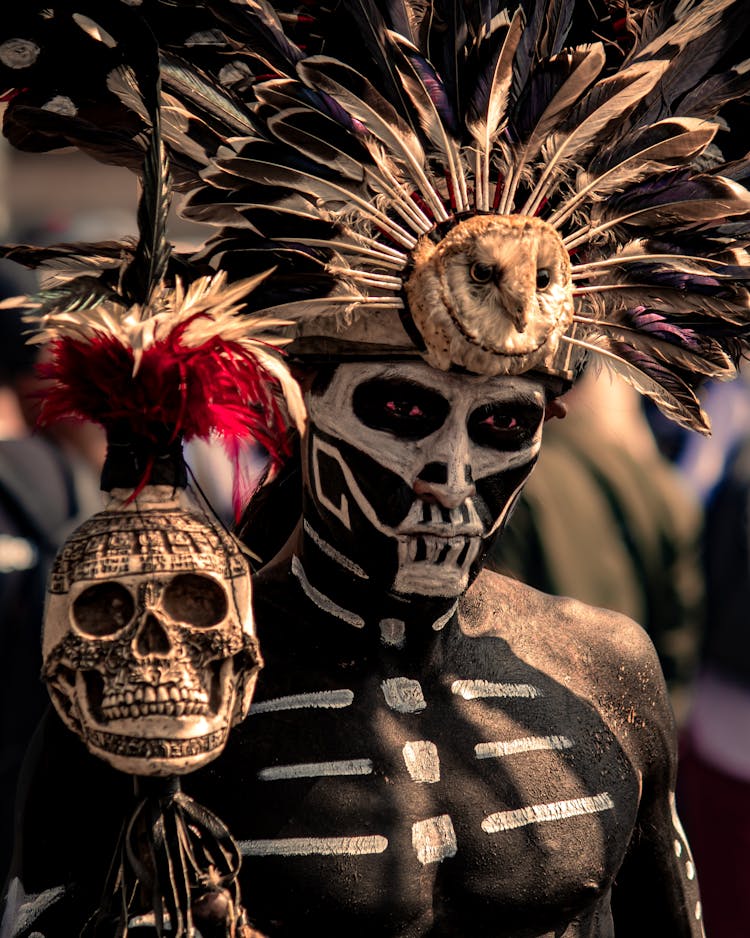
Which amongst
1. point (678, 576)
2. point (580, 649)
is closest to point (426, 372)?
point (580, 649)

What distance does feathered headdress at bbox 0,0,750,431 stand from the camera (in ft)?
8.69

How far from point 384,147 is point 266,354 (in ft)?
1.70

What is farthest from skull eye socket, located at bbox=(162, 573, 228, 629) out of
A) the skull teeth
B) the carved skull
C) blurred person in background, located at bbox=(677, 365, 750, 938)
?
blurred person in background, located at bbox=(677, 365, 750, 938)

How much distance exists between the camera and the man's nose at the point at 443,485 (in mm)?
2732

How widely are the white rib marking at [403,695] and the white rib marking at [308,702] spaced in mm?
83

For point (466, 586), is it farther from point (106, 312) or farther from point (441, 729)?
point (106, 312)

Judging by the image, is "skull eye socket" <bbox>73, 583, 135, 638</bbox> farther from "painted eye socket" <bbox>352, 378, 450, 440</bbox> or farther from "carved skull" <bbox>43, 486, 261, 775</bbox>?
"painted eye socket" <bbox>352, 378, 450, 440</bbox>

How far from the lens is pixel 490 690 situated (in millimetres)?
3072

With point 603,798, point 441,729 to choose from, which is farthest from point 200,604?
point 603,798

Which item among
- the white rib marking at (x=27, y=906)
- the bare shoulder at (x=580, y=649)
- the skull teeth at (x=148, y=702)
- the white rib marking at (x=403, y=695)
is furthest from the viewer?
the bare shoulder at (x=580, y=649)

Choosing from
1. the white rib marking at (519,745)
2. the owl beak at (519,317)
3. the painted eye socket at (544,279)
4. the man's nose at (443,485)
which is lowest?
the white rib marking at (519,745)

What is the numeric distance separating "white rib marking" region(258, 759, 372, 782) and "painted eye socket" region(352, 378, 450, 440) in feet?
2.05

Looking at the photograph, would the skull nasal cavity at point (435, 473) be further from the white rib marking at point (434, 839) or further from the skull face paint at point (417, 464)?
the white rib marking at point (434, 839)

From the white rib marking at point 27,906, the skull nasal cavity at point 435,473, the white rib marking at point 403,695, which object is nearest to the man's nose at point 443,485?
the skull nasal cavity at point 435,473
